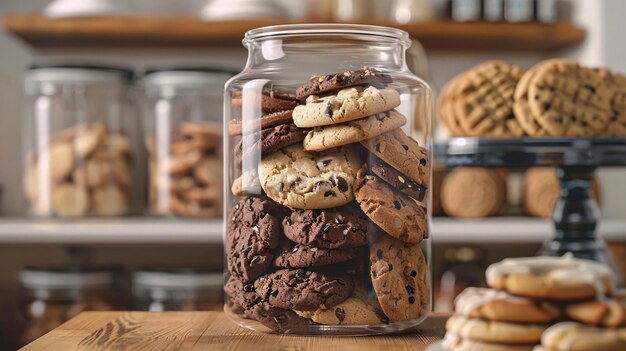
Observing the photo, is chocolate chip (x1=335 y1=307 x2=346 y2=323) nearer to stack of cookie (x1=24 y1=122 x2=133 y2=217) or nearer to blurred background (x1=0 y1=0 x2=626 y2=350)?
blurred background (x1=0 y1=0 x2=626 y2=350)

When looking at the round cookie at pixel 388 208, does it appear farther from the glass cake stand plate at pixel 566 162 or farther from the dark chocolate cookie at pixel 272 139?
the glass cake stand plate at pixel 566 162

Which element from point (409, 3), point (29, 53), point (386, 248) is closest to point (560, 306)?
point (386, 248)

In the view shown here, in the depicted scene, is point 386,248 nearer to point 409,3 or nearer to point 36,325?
point 36,325

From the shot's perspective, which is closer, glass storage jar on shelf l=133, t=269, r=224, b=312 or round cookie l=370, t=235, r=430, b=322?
round cookie l=370, t=235, r=430, b=322

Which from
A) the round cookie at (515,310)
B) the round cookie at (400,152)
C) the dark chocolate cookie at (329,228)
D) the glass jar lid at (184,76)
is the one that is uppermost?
the glass jar lid at (184,76)

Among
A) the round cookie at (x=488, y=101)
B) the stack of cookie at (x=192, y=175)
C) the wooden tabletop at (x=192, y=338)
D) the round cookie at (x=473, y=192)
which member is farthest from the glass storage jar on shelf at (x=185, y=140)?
the wooden tabletop at (x=192, y=338)

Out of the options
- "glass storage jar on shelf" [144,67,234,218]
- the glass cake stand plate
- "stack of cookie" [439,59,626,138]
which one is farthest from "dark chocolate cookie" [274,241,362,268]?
"glass storage jar on shelf" [144,67,234,218]

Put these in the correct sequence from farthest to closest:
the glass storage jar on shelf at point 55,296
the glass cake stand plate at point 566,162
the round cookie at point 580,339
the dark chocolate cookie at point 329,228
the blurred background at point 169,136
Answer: the blurred background at point 169,136 → the glass storage jar on shelf at point 55,296 → the glass cake stand plate at point 566,162 → the dark chocolate cookie at point 329,228 → the round cookie at point 580,339
